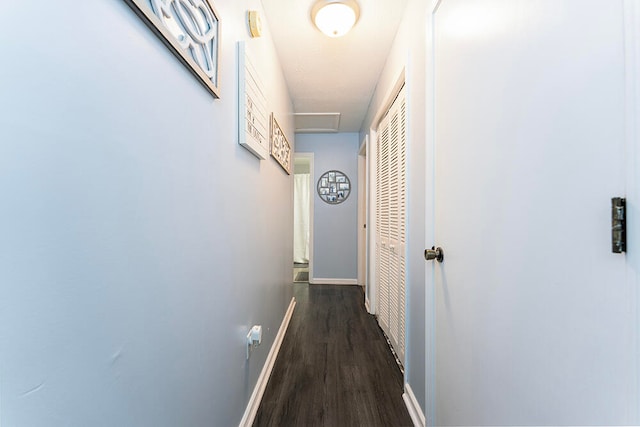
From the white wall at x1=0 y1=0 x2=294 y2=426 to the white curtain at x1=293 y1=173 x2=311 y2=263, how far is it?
5245mm

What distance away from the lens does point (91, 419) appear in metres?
0.46

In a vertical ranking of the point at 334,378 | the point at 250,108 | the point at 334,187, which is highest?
the point at 250,108

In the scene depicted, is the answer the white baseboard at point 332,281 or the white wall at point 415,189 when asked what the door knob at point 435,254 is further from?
the white baseboard at point 332,281

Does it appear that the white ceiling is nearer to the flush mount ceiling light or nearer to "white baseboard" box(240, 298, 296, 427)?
the flush mount ceiling light

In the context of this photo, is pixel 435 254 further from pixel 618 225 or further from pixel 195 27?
pixel 195 27

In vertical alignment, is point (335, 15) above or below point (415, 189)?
above

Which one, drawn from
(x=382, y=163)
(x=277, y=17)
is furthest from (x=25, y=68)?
(x=382, y=163)

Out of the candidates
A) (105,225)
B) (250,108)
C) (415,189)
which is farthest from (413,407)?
(250,108)

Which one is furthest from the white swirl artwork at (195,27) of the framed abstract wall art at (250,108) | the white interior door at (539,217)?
the white interior door at (539,217)

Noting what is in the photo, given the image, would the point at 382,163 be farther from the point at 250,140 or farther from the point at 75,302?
the point at 75,302

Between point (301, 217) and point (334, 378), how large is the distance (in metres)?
4.66

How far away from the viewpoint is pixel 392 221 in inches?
83.7

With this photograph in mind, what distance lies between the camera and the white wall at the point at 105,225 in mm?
353

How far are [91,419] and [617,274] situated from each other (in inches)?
36.3
